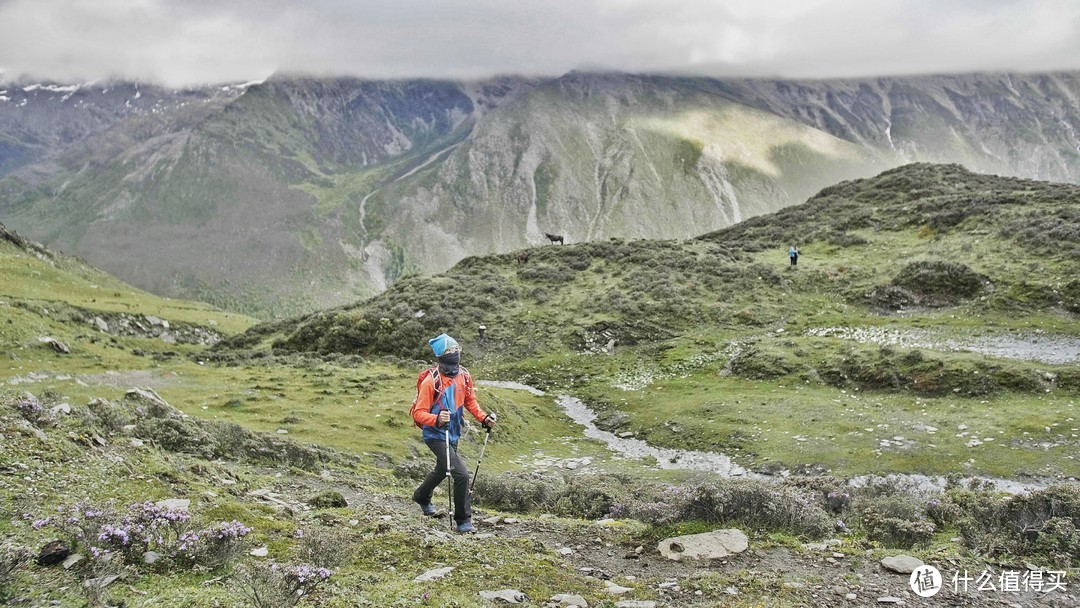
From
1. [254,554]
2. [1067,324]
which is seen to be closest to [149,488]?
[254,554]

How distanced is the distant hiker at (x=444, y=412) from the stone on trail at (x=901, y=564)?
6999 mm

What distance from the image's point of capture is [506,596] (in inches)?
324

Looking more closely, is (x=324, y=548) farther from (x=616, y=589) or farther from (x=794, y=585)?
(x=794, y=585)

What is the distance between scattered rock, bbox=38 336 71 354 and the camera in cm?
4169

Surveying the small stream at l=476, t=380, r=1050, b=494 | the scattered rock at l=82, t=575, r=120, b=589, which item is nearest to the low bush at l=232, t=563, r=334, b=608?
the scattered rock at l=82, t=575, r=120, b=589

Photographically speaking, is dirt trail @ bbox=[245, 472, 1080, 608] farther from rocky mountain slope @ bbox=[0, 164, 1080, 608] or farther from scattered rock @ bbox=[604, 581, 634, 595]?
scattered rock @ bbox=[604, 581, 634, 595]

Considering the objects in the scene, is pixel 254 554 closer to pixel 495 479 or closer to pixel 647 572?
pixel 647 572

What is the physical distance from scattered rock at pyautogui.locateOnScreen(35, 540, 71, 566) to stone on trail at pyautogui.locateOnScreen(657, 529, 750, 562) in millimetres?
8219

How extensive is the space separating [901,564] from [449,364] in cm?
843

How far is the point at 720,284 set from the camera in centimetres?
5938

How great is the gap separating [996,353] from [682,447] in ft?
67.7

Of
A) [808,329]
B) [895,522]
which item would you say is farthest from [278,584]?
[808,329]

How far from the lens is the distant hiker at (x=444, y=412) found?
1211 cm

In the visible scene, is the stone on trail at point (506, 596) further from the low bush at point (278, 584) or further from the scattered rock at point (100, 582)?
the scattered rock at point (100, 582)
